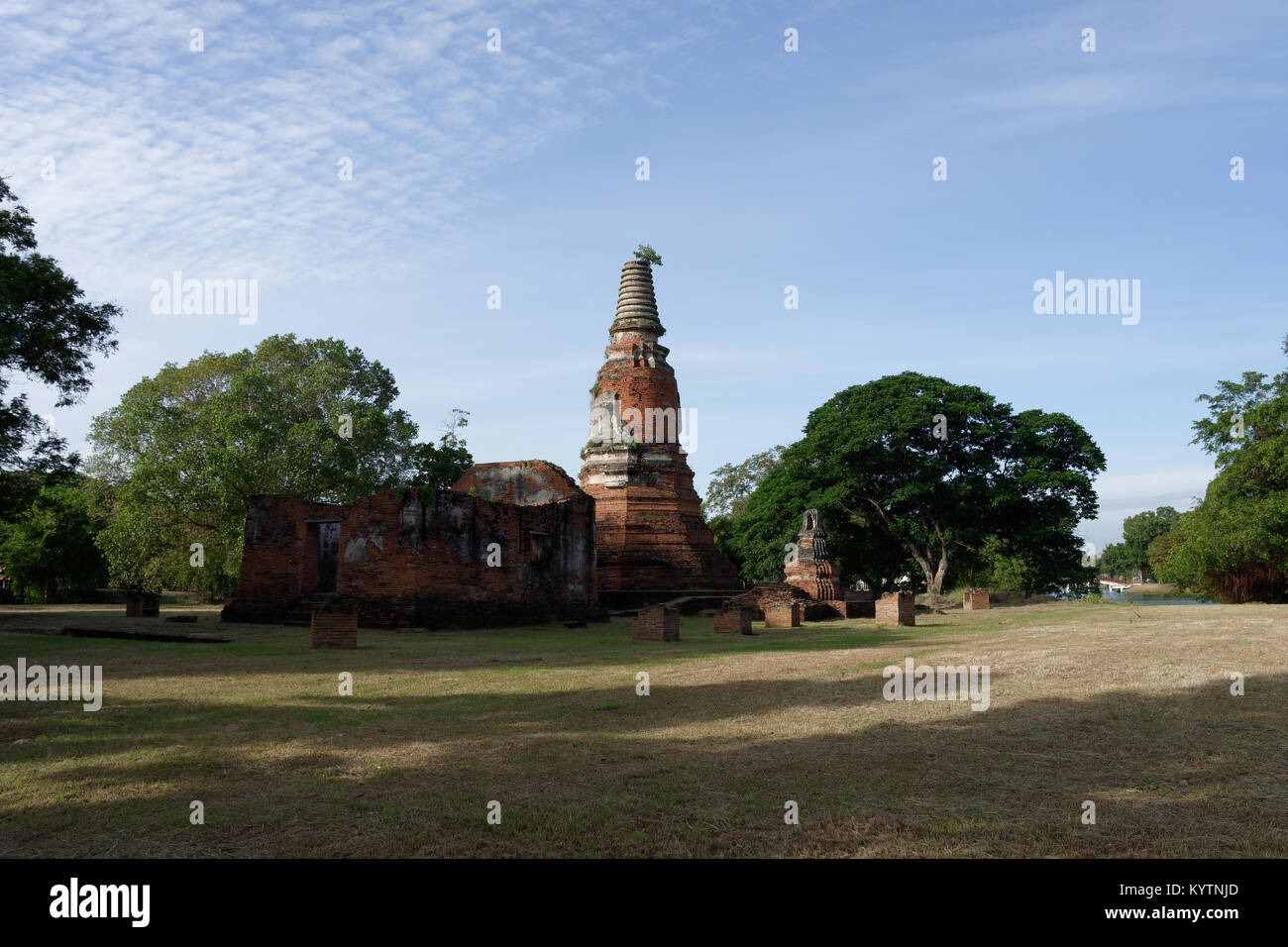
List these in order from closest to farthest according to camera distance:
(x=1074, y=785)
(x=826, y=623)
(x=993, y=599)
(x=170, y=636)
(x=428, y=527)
Answer: (x=1074, y=785)
(x=170, y=636)
(x=428, y=527)
(x=826, y=623)
(x=993, y=599)

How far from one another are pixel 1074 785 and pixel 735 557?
116 ft

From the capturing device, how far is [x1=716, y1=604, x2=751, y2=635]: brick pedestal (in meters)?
17.4

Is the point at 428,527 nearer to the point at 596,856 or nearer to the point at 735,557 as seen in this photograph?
the point at 596,856

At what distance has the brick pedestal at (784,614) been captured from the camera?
20.3 meters

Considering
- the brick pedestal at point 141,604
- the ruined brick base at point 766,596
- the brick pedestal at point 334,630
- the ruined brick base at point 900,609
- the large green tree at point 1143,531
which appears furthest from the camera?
the large green tree at point 1143,531

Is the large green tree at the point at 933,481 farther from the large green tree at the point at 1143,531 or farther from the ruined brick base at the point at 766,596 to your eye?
the large green tree at the point at 1143,531

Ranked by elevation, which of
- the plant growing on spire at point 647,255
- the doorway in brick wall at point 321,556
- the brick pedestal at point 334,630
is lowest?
the brick pedestal at point 334,630

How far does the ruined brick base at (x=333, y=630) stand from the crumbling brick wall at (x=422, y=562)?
486 cm

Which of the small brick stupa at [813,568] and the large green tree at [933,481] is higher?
the large green tree at [933,481]

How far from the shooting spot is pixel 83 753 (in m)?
5.93

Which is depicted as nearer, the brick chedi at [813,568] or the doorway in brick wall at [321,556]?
the doorway in brick wall at [321,556]

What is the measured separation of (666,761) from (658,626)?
32.1 ft

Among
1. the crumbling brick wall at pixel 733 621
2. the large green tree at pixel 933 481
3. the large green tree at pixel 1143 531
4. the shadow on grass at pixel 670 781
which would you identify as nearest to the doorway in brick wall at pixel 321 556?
the crumbling brick wall at pixel 733 621
